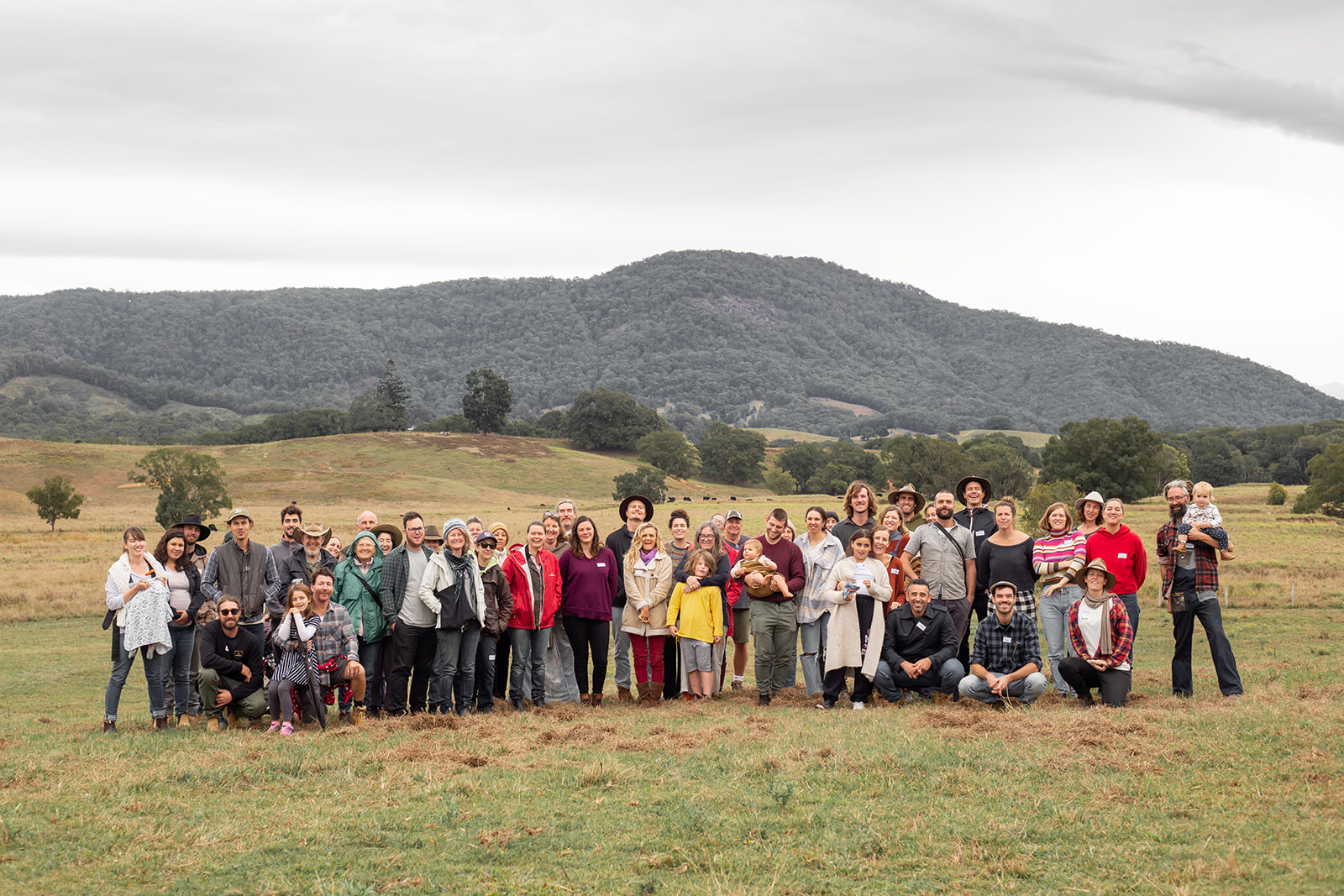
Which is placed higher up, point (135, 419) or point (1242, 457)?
point (135, 419)

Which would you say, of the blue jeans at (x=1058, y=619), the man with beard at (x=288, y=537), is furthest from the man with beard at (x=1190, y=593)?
the man with beard at (x=288, y=537)

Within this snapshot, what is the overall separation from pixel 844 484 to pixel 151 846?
268ft

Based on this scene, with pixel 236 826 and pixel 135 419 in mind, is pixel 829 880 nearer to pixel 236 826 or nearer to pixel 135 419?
pixel 236 826

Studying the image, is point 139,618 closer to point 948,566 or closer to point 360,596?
point 360,596

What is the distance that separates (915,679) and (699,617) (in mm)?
2536

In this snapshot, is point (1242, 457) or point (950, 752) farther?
point (1242, 457)

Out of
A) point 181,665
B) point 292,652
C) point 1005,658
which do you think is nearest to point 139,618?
point 181,665

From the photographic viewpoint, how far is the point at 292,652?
10.2 metres

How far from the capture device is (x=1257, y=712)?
9180 millimetres

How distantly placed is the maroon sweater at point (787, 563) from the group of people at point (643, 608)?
0.08 feet

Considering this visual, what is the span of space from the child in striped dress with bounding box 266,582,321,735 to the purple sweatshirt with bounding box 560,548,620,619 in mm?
2903

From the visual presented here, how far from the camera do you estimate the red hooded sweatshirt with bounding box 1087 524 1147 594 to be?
1092cm

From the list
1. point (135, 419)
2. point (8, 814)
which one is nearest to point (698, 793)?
point (8, 814)

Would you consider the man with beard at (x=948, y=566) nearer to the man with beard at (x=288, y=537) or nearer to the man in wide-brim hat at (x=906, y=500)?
the man in wide-brim hat at (x=906, y=500)
